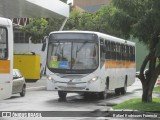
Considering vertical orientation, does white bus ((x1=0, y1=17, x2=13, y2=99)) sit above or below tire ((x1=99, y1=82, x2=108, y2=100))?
above

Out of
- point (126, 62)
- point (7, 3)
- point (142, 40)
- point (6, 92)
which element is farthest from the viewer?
point (7, 3)

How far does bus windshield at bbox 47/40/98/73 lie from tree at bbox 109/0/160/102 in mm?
4028

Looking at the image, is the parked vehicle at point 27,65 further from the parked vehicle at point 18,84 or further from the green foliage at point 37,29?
the parked vehicle at point 18,84

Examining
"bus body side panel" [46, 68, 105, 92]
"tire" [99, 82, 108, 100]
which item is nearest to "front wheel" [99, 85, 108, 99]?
"tire" [99, 82, 108, 100]

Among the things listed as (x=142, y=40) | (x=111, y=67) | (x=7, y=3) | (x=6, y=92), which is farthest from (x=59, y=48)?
(x=7, y=3)

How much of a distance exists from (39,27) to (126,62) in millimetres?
31435

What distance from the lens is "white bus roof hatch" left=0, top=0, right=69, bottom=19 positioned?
35.1 m

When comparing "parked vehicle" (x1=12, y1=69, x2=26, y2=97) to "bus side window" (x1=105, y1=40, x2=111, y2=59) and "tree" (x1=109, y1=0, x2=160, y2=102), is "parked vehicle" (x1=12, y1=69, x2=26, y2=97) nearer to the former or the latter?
"bus side window" (x1=105, y1=40, x2=111, y2=59)

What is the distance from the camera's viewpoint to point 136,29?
53.7ft

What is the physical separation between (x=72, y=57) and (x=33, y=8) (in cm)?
1699

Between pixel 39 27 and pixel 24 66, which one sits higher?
pixel 39 27

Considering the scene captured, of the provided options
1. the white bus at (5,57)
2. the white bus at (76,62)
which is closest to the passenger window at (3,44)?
the white bus at (5,57)

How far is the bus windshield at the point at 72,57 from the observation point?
21.6 meters

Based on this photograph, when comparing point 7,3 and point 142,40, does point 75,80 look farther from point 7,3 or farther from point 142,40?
point 7,3
